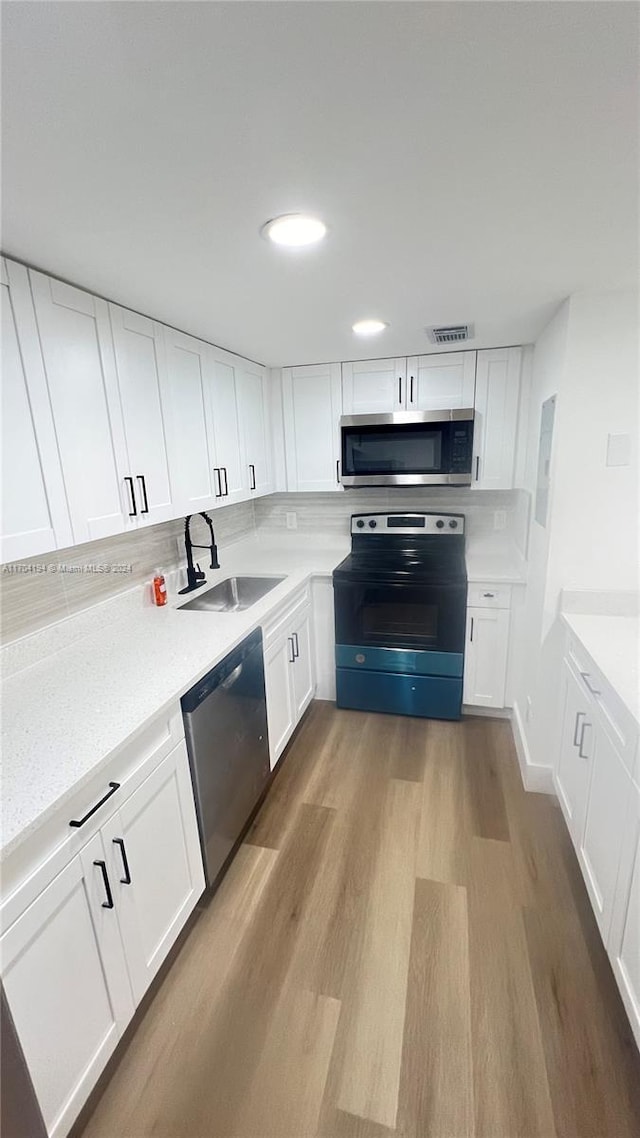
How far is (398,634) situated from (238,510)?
1.43 m

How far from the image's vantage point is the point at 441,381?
260cm

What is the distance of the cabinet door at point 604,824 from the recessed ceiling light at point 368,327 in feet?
5.88

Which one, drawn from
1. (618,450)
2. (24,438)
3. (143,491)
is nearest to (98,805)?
(24,438)

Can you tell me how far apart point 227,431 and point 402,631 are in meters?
1.48

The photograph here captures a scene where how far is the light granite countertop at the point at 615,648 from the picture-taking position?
1304mm

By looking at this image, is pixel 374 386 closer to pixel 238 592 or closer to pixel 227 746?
pixel 238 592

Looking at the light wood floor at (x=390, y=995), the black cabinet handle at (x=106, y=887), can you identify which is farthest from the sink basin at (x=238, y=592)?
the black cabinet handle at (x=106, y=887)

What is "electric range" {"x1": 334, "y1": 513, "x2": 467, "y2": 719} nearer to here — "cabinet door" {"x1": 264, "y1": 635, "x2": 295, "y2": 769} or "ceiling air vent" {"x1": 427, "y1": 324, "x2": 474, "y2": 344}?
"cabinet door" {"x1": 264, "y1": 635, "x2": 295, "y2": 769}

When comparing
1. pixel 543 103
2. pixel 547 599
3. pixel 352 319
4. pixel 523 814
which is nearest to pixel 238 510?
pixel 352 319

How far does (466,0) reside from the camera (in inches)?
22.9

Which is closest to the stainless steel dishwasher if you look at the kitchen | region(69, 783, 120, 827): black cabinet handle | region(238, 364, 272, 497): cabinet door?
the kitchen

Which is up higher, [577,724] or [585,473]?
[585,473]

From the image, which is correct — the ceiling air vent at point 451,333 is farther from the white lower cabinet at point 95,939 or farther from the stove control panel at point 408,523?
the white lower cabinet at point 95,939

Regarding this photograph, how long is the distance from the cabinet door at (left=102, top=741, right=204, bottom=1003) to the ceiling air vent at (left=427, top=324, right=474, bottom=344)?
2.05 meters
